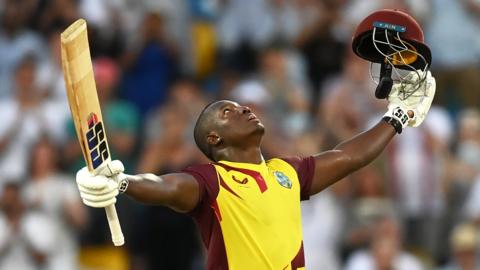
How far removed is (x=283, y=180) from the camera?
7.21 m

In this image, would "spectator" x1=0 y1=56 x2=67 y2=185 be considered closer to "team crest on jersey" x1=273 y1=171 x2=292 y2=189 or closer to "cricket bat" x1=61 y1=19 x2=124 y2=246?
"team crest on jersey" x1=273 y1=171 x2=292 y2=189

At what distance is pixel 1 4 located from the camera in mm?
13883

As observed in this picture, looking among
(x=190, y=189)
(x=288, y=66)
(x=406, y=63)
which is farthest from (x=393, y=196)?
(x=190, y=189)

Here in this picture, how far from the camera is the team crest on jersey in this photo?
719 cm

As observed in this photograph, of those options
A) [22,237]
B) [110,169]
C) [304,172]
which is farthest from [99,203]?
[22,237]

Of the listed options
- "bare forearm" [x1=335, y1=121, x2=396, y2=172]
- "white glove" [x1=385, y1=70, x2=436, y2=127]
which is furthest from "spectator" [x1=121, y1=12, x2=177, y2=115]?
"bare forearm" [x1=335, y1=121, x2=396, y2=172]

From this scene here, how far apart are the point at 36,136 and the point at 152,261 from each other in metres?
1.69

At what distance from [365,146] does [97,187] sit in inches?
76.1

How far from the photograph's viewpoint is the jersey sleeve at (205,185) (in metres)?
6.95

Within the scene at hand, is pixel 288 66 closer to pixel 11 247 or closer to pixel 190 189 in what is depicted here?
pixel 11 247

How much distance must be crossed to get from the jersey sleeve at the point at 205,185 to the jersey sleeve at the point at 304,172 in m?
0.57

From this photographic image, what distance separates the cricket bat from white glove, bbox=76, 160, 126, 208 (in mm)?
38

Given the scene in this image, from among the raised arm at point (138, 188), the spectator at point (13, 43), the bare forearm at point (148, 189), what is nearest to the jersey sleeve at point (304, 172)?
the raised arm at point (138, 188)

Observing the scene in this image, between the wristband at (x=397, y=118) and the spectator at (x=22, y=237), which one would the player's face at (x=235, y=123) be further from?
the spectator at (x=22, y=237)
